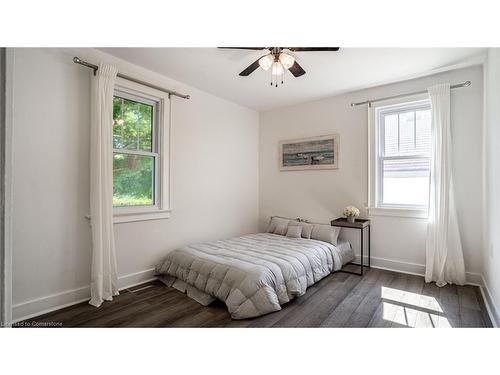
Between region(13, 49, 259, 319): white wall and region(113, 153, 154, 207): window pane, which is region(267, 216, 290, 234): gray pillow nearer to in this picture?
region(13, 49, 259, 319): white wall

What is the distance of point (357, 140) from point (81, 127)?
3536 mm

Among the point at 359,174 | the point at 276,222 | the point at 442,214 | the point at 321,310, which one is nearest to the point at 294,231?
the point at 276,222

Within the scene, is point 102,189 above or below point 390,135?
below

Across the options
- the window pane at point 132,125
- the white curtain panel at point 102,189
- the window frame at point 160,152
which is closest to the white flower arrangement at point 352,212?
the window frame at point 160,152

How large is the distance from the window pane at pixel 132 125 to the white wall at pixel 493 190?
3.51 metres

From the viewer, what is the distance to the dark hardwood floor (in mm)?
1981

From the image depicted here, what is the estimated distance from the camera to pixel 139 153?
114 inches

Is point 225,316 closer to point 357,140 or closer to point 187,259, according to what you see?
point 187,259

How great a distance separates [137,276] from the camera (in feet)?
9.21

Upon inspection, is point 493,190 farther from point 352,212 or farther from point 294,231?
point 294,231

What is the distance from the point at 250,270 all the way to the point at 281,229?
1.69 metres

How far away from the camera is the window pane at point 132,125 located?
8.99ft

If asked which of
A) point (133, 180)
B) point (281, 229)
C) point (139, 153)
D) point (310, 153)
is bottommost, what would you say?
point (281, 229)

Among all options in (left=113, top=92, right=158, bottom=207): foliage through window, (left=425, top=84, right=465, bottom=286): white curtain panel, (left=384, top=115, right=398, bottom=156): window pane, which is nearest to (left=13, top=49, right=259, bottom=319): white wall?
(left=113, top=92, right=158, bottom=207): foliage through window
